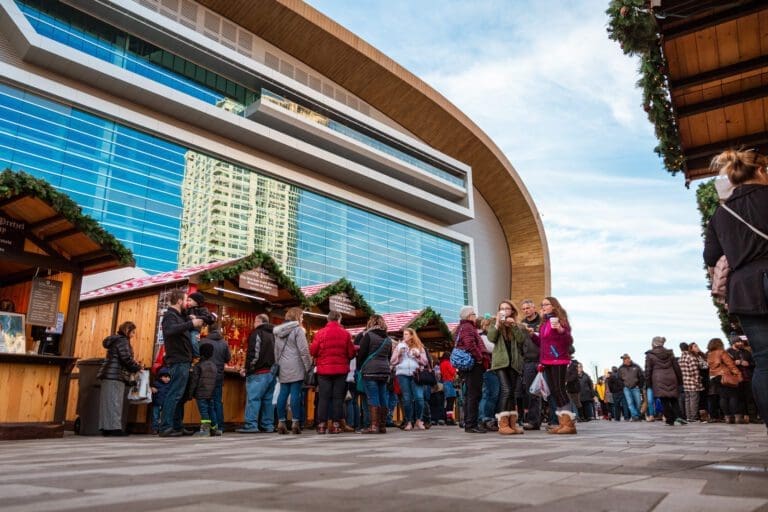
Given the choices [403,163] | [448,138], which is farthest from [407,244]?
[448,138]

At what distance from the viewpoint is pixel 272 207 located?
30922 millimetres

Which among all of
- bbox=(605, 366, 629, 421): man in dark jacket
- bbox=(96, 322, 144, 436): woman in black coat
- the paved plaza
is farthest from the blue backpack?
bbox=(605, 366, 629, 421): man in dark jacket

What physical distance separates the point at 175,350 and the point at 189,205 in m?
19.8

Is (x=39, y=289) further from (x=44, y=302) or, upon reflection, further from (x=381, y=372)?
(x=381, y=372)

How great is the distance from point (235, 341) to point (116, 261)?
409 cm

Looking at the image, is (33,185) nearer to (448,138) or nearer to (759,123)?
(759,123)

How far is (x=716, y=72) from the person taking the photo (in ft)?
17.8

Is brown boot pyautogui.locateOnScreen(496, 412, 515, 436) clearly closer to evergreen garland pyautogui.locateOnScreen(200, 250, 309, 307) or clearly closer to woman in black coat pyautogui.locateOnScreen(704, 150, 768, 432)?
woman in black coat pyautogui.locateOnScreen(704, 150, 768, 432)

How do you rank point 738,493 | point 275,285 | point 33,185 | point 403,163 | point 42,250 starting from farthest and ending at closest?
1. point 403,163
2. point 275,285
3. point 42,250
4. point 33,185
5. point 738,493

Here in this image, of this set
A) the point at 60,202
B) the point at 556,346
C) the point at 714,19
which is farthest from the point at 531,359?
the point at 60,202

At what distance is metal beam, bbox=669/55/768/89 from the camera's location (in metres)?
5.25

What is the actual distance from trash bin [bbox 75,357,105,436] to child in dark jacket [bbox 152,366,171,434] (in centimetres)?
81

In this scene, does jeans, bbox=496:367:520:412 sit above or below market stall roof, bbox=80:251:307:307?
below

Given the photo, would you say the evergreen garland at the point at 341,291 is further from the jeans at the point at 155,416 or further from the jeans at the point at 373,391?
the jeans at the point at 373,391
